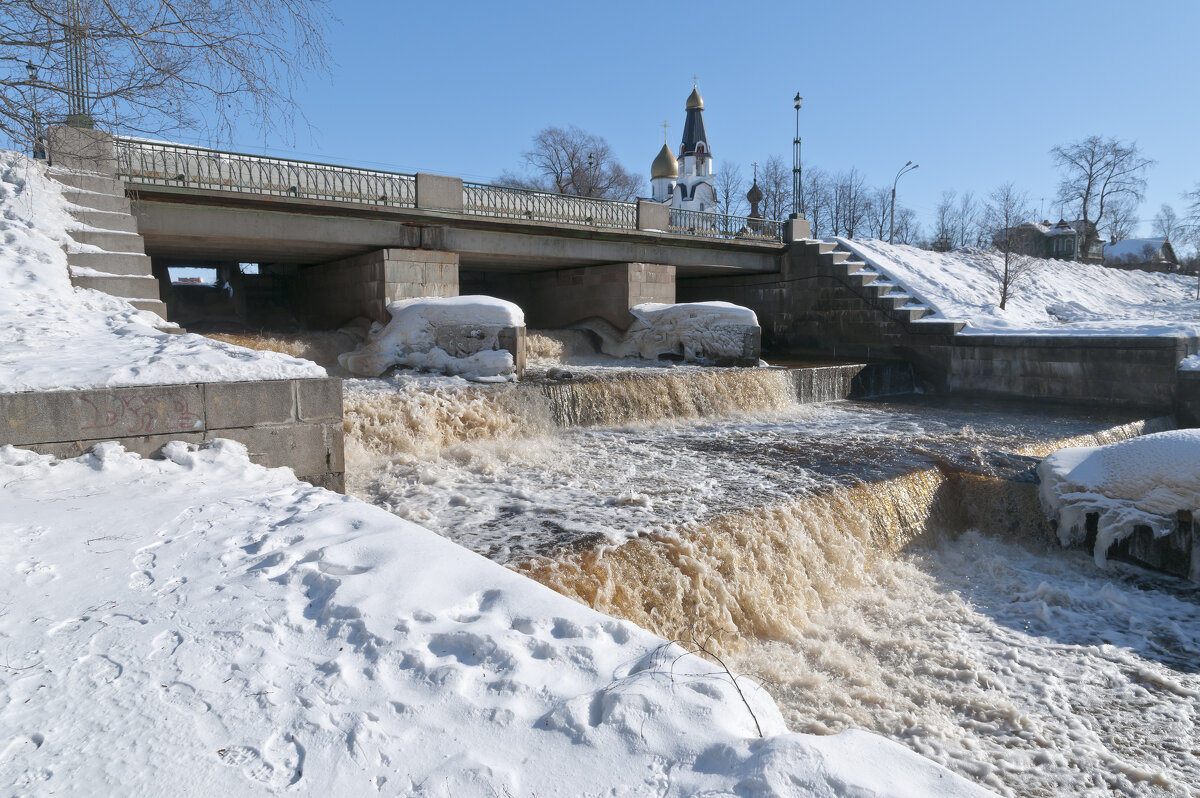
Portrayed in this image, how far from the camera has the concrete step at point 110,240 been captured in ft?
31.2

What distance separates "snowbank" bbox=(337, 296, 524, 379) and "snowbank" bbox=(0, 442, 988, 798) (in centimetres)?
785

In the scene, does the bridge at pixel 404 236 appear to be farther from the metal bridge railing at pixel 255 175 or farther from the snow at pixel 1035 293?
the snow at pixel 1035 293

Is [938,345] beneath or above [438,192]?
beneath

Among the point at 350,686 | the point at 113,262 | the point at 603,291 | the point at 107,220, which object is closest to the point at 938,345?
the point at 603,291

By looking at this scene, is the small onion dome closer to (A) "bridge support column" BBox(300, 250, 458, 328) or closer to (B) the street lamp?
(A) "bridge support column" BBox(300, 250, 458, 328)

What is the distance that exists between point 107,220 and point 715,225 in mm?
13992

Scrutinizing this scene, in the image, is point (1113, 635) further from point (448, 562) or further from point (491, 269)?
point (491, 269)

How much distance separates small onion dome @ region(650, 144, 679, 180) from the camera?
5812cm

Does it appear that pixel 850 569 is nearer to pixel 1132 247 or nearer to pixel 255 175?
pixel 255 175

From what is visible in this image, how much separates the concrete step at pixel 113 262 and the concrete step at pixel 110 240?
1.26 feet

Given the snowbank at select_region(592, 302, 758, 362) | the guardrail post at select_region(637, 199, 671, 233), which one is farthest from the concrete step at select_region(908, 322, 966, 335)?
the guardrail post at select_region(637, 199, 671, 233)

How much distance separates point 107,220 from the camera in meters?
9.98

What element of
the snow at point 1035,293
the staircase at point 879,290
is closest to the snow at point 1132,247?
the snow at point 1035,293

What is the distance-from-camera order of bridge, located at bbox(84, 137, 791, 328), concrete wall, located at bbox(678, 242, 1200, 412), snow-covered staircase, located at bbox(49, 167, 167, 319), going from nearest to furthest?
snow-covered staircase, located at bbox(49, 167, 167, 319)
bridge, located at bbox(84, 137, 791, 328)
concrete wall, located at bbox(678, 242, 1200, 412)
